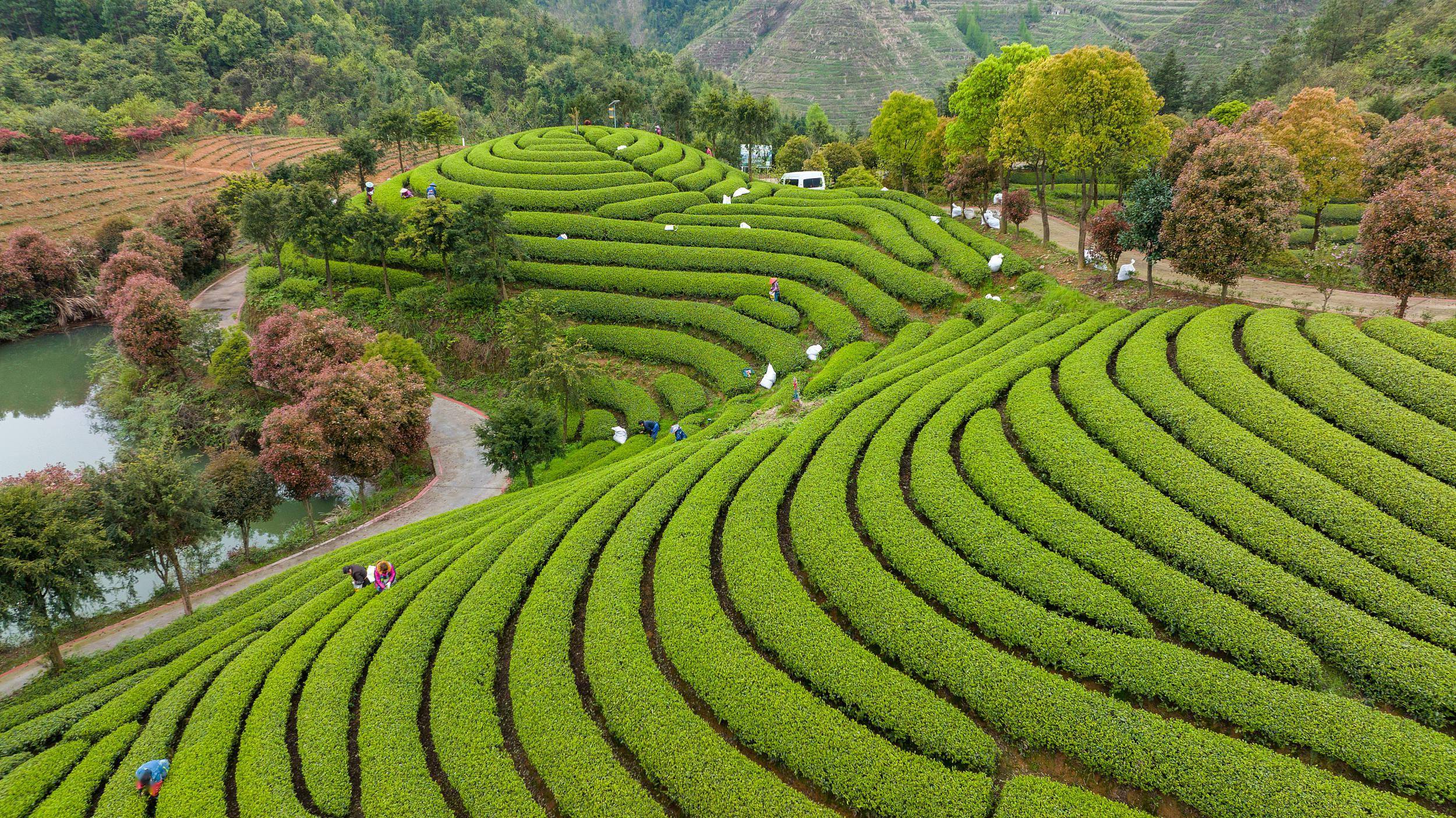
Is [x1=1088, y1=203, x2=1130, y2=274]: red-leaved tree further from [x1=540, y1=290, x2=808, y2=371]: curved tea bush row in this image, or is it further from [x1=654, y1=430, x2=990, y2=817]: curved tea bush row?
[x1=654, y1=430, x2=990, y2=817]: curved tea bush row

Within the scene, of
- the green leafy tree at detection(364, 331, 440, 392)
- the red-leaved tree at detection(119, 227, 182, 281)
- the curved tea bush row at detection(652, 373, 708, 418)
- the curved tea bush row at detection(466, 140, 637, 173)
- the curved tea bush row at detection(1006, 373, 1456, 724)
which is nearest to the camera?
the curved tea bush row at detection(1006, 373, 1456, 724)

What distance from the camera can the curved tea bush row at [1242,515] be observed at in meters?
12.1

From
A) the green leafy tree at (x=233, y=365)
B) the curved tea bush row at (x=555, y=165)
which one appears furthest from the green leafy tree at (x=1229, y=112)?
the green leafy tree at (x=233, y=365)

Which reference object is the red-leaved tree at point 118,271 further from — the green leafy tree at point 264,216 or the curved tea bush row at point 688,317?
the curved tea bush row at point 688,317

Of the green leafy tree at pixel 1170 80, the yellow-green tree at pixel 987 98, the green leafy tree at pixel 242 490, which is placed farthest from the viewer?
the green leafy tree at pixel 1170 80

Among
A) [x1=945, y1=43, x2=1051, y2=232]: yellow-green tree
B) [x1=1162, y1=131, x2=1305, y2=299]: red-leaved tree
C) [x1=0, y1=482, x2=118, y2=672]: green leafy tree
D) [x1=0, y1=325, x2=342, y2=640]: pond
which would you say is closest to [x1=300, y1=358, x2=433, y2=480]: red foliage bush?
[x1=0, y1=325, x2=342, y2=640]: pond

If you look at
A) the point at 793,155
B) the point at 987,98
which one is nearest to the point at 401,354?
the point at 987,98

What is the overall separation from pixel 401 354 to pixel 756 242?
65.9 ft

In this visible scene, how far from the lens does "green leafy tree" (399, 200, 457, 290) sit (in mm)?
37500

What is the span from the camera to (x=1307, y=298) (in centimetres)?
2631

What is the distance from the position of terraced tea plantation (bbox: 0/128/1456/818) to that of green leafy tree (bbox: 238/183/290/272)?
29.9 meters

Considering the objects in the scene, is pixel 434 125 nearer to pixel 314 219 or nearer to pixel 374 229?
pixel 314 219

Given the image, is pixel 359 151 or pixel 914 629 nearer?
pixel 914 629

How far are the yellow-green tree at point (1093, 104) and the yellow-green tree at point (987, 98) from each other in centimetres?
554
